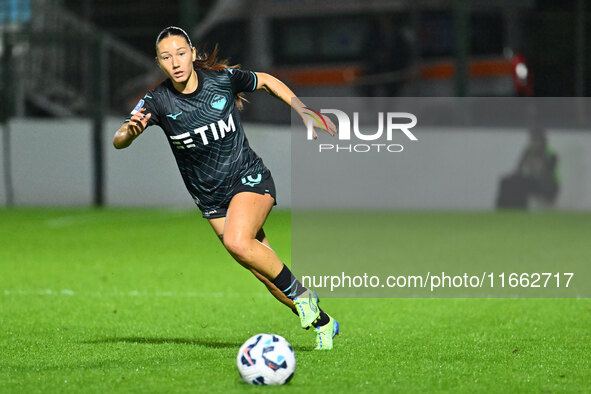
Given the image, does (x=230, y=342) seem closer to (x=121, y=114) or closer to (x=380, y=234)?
(x=380, y=234)

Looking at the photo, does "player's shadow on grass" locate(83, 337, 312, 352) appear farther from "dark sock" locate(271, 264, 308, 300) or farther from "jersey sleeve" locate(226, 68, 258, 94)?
"jersey sleeve" locate(226, 68, 258, 94)

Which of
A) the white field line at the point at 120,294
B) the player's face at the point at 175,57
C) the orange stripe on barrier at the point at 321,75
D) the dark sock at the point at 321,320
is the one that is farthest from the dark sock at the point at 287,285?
the orange stripe on barrier at the point at 321,75

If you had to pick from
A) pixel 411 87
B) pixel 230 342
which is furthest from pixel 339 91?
pixel 230 342

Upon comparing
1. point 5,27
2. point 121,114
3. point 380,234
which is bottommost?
point 380,234

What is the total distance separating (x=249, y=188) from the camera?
6586 mm

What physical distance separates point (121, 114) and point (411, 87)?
233 inches

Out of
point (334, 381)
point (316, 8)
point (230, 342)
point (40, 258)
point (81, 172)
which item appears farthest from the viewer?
point (316, 8)

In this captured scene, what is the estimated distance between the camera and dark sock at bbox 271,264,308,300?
6.52 meters

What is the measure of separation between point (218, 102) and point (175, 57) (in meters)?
0.40

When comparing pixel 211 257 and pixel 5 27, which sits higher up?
pixel 5 27

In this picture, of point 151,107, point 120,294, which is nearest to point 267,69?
point 120,294

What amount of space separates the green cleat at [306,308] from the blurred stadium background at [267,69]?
13229 mm

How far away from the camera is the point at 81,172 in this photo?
20.0 metres

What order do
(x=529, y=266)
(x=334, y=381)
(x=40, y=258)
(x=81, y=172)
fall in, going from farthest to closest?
(x=81, y=172)
(x=40, y=258)
(x=529, y=266)
(x=334, y=381)
